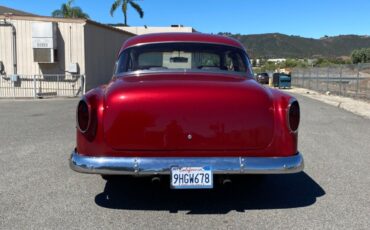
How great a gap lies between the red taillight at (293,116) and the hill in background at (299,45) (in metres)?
145

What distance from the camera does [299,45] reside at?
16238cm

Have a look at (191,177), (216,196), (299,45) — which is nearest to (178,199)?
(216,196)

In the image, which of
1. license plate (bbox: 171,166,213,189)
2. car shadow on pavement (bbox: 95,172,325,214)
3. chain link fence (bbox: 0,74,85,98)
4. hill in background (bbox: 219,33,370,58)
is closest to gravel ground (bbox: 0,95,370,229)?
car shadow on pavement (bbox: 95,172,325,214)

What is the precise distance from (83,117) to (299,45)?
164858 millimetres

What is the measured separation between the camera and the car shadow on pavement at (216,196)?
4.80 m

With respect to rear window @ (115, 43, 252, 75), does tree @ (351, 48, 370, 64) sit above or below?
above

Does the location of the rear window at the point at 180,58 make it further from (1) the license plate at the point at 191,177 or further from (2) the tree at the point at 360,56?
(2) the tree at the point at 360,56

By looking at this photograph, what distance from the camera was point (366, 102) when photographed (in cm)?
1894

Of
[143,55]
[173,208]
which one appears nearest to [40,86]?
[143,55]

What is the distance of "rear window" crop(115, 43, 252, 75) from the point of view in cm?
573

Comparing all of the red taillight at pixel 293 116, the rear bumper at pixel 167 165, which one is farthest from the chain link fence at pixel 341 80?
the rear bumper at pixel 167 165

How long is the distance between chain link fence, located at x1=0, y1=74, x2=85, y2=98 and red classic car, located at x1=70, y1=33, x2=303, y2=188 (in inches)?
685

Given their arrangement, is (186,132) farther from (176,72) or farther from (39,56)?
(39,56)

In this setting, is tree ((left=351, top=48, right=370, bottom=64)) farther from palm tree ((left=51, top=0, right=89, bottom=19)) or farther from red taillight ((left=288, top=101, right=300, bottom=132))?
red taillight ((left=288, top=101, right=300, bottom=132))
